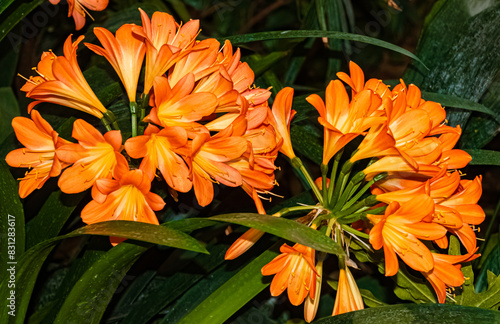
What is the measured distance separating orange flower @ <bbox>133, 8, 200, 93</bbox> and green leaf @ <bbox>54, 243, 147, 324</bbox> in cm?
21

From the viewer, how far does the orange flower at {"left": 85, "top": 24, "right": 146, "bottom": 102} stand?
659 millimetres

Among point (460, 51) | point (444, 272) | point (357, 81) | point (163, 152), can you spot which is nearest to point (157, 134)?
point (163, 152)

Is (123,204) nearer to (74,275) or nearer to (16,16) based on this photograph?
(74,275)

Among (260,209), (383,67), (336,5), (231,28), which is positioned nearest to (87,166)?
(260,209)

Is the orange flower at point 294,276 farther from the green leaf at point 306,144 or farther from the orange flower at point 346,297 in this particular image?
the green leaf at point 306,144

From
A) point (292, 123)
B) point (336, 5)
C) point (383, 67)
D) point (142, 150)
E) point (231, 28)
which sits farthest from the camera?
point (383, 67)

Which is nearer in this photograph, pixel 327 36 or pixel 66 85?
pixel 66 85

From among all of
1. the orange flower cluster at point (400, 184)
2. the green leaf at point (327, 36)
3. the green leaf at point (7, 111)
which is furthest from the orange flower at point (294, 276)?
the green leaf at point (7, 111)

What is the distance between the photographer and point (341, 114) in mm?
681

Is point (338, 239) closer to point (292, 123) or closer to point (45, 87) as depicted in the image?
point (292, 123)

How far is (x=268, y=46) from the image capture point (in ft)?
4.42

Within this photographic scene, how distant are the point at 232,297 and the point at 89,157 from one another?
0.24 meters

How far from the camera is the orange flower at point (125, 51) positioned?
0.66 meters

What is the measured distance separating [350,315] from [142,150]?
312 millimetres
